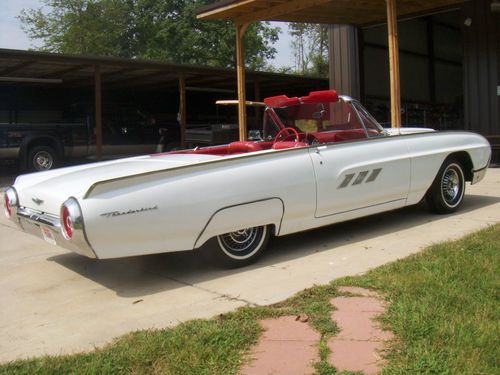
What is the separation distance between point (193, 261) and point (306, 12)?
26.9 feet

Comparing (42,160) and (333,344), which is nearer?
(333,344)

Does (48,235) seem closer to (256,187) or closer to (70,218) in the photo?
(70,218)

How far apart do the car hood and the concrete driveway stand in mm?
695

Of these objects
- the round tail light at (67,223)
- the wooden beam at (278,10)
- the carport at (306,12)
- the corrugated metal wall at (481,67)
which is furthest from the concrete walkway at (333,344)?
the corrugated metal wall at (481,67)

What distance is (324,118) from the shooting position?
20.4 ft

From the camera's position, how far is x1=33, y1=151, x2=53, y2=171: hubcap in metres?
13.2

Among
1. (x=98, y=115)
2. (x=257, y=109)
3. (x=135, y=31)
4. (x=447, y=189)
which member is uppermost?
(x=135, y=31)

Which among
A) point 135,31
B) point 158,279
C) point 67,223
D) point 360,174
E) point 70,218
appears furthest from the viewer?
point 135,31

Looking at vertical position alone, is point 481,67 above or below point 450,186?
above

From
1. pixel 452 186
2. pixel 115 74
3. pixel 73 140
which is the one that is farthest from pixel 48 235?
pixel 115 74

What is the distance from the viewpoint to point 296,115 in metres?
6.16

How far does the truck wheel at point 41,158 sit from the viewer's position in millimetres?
13078

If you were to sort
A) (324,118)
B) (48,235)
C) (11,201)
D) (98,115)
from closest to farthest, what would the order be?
1. (48,235)
2. (11,201)
3. (324,118)
4. (98,115)

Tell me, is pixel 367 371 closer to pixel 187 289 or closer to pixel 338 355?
pixel 338 355
